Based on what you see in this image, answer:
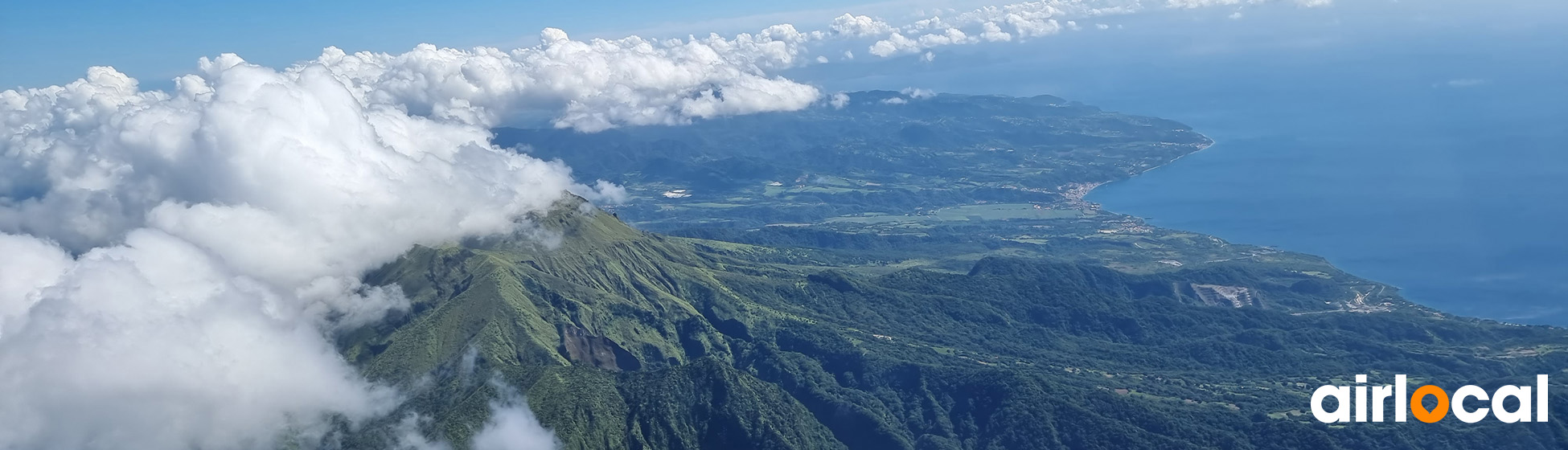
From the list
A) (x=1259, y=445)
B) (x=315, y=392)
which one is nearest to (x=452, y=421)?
(x=315, y=392)

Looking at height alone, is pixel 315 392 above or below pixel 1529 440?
above

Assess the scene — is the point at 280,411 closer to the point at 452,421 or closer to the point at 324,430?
the point at 324,430

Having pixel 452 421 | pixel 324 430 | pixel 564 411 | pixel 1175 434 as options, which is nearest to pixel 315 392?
pixel 324 430

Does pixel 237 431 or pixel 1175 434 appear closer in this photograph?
pixel 237 431

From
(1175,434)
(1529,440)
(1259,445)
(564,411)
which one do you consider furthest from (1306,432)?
(564,411)

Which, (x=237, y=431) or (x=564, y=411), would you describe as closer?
(x=237, y=431)

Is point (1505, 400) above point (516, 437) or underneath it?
underneath

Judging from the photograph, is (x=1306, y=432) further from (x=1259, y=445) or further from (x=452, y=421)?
(x=452, y=421)

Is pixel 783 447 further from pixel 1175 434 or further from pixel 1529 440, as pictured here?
pixel 1529 440
